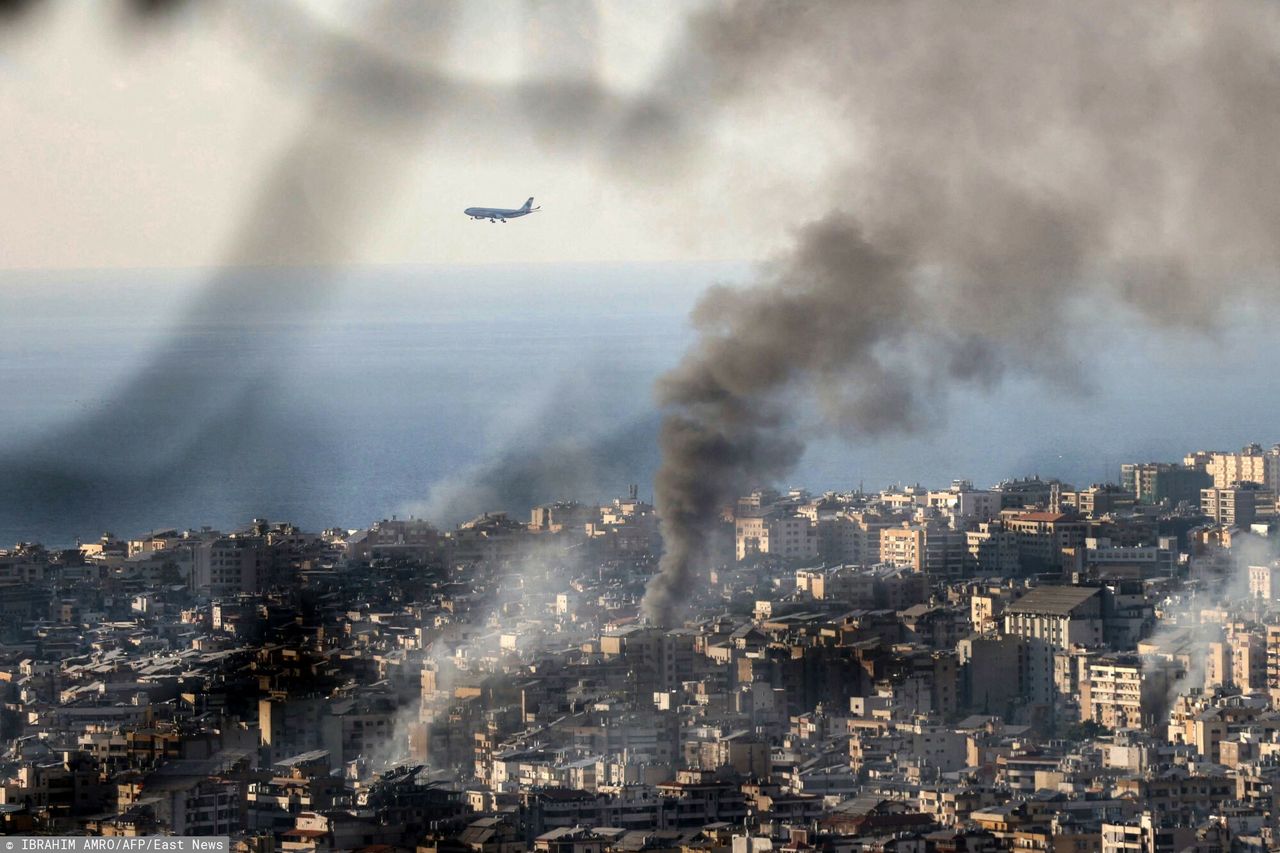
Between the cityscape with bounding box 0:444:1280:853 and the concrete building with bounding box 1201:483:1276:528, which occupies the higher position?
the concrete building with bounding box 1201:483:1276:528

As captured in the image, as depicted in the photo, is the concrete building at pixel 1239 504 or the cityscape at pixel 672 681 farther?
the concrete building at pixel 1239 504

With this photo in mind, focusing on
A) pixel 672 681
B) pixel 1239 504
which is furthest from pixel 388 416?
pixel 672 681

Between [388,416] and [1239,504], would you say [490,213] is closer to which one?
[1239,504]

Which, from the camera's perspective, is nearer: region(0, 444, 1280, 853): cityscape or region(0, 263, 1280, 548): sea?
region(0, 444, 1280, 853): cityscape

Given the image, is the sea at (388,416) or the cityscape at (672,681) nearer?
the cityscape at (672,681)

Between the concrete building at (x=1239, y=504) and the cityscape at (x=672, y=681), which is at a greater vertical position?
the concrete building at (x=1239, y=504)

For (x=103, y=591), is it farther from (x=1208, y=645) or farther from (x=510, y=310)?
(x=510, y=310)

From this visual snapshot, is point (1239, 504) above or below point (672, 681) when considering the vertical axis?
above

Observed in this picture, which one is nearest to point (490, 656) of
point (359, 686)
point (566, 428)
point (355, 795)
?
point (359, 686)
